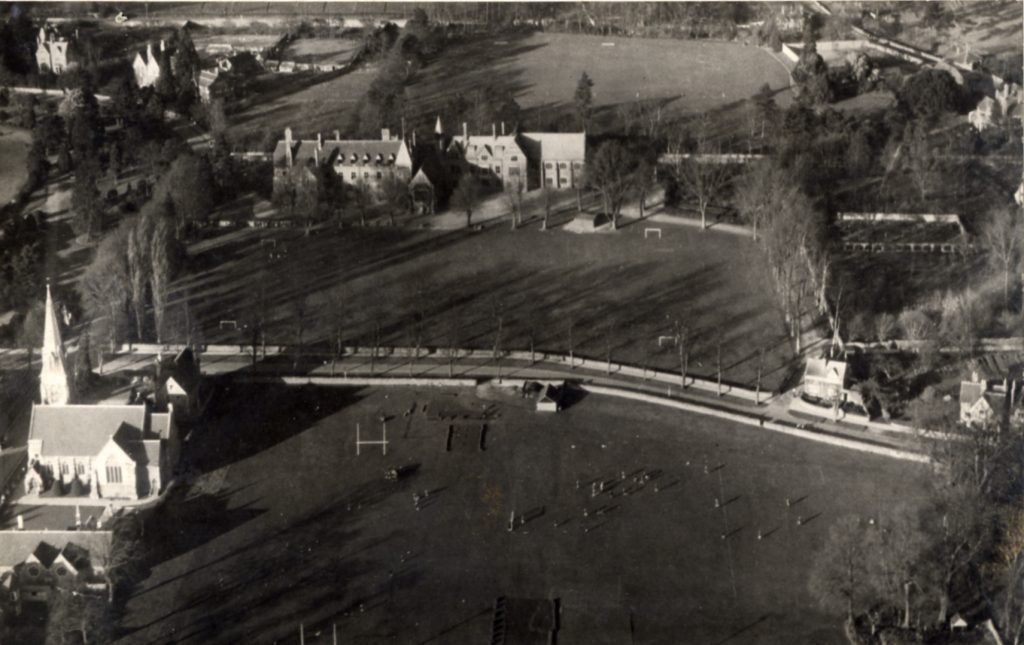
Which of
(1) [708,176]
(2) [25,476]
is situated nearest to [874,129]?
(1) [708,176]

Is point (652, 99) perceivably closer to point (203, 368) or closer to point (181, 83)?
point (181, 83)

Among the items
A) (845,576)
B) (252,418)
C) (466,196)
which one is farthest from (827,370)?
(466,196)

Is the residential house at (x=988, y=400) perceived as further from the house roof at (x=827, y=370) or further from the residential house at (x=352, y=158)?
the residential house at (x=352, y=158)

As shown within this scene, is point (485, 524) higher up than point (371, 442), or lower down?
lower down

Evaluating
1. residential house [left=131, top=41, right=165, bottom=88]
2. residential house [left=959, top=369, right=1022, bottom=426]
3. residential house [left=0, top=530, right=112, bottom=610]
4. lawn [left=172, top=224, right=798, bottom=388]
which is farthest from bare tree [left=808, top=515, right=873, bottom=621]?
residential house [left=131, top=41, right=165, bottom=88]

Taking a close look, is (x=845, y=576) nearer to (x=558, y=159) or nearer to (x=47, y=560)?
(x=47, y=560)

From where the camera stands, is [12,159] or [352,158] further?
[352,158]

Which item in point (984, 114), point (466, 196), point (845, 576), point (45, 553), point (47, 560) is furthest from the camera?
point (984, 114)

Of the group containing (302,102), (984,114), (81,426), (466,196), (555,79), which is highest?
(555,79)

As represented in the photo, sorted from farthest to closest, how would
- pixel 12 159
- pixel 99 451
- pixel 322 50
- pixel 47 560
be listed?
1. pixel 322 50
2. pixel 12 159
3. pixel 99 451
4. pixel 47 560
